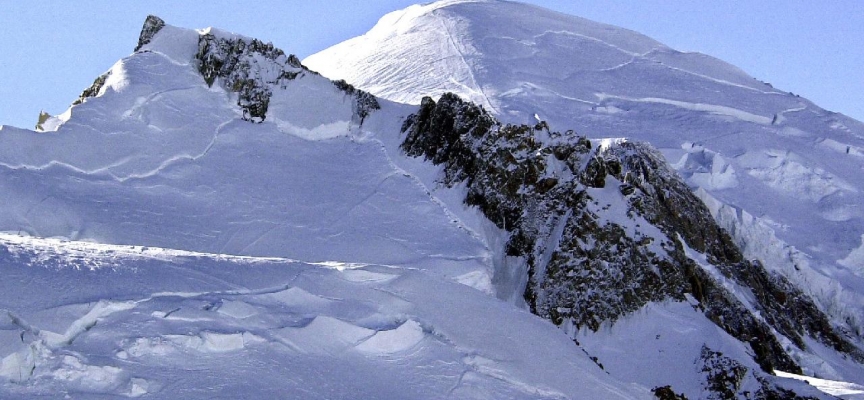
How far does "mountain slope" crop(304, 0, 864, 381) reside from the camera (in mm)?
33250

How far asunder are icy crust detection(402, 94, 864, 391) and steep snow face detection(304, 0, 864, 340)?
2375mm

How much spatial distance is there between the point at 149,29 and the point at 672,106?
2059 cm

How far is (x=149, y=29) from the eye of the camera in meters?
34.4

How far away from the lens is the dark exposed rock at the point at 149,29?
34.2 metres

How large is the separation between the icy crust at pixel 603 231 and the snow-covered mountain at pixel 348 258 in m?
0.07

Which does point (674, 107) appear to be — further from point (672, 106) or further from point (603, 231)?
point (603, 231)

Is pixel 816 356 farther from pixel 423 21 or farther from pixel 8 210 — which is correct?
pixel 423 21

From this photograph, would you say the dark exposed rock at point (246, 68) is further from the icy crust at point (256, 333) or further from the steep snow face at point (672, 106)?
the icy crust at point (256, 333)

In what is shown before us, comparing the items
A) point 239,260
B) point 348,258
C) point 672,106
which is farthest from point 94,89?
point 672,106

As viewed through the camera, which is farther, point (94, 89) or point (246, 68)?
point (246, 68)

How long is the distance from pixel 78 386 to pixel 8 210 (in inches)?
471

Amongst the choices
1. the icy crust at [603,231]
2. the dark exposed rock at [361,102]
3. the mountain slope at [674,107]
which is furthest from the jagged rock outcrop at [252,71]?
the mountain slope at [674,107]

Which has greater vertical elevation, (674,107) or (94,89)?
(674,107)

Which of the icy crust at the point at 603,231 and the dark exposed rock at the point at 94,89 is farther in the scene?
the dark exposed rock at the point at 94,89
